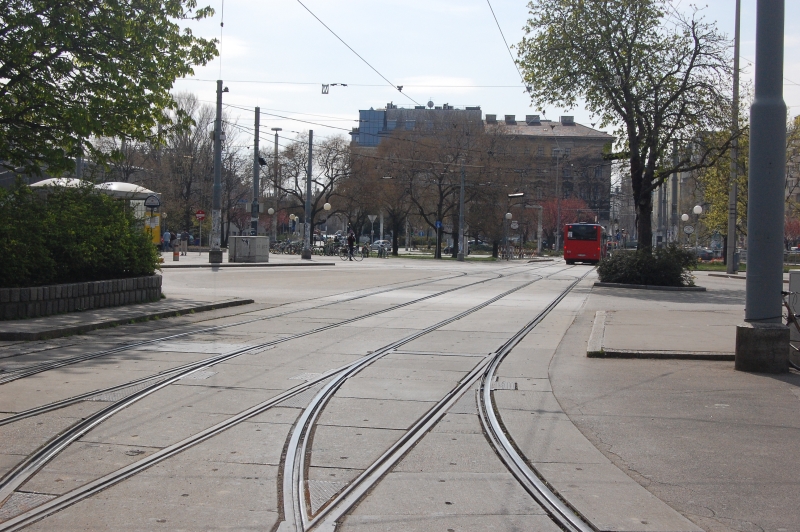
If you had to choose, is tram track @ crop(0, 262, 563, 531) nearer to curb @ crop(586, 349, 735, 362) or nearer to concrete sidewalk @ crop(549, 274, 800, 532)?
concrete sidewalk @ crop(549, 274, 800, 532)

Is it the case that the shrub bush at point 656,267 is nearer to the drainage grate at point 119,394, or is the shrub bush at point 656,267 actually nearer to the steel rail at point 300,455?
the steel rail at point 300,455

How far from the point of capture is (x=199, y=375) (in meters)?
9.17

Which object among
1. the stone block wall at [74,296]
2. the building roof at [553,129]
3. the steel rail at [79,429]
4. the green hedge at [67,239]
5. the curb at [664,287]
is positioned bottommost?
the steel rail at [79,429]

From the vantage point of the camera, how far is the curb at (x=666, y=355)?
11.0 meters

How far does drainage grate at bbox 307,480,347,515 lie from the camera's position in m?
4.88

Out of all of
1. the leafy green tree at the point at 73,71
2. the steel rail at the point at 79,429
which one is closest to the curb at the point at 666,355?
the steel rail at the point at 79,429

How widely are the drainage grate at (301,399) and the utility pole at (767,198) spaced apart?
5241 millimetres

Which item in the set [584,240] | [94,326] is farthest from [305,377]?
[584,240]

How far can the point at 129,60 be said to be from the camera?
1741 cm

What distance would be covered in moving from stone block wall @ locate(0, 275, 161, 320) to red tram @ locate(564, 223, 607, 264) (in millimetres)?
44439

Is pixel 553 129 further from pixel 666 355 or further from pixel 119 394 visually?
pixel 119 394

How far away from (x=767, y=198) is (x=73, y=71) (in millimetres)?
14458

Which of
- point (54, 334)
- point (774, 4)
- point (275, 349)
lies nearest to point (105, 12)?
point (54, 334)

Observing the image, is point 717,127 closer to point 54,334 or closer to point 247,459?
point 54,334
